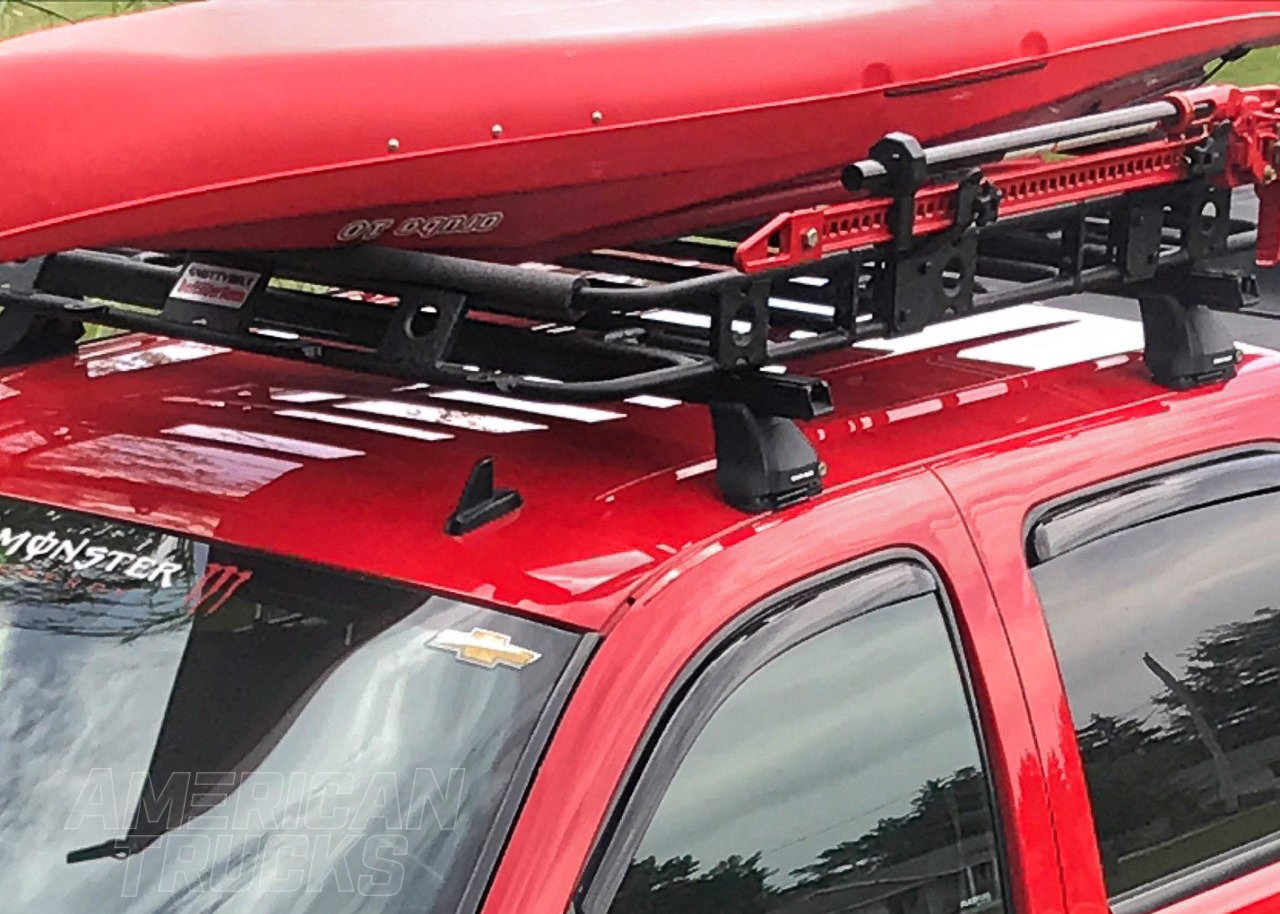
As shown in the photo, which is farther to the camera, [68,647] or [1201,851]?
[1201,851]

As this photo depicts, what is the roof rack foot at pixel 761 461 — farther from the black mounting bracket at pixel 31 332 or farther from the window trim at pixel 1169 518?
the black mounting bracket at pixel 31 332

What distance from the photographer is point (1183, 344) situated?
9.91 ft

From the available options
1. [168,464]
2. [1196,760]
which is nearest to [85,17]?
[168,464]

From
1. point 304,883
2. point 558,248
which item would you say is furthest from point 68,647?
point 558,248

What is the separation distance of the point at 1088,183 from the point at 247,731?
1.34 meters

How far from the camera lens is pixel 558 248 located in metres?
2.87

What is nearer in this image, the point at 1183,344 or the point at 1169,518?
the point at 1169,518

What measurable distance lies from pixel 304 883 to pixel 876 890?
66 centimetres

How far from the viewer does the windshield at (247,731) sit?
225 centimetres

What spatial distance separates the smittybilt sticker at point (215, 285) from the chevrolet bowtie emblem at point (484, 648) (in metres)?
0.64

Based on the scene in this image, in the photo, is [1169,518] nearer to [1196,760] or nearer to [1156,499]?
[1156,499]

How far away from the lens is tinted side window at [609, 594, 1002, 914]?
2268mm

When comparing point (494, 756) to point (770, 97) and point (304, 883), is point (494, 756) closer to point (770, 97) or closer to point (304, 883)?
point (304, 883)

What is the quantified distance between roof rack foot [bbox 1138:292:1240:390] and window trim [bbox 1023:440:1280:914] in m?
0.12
